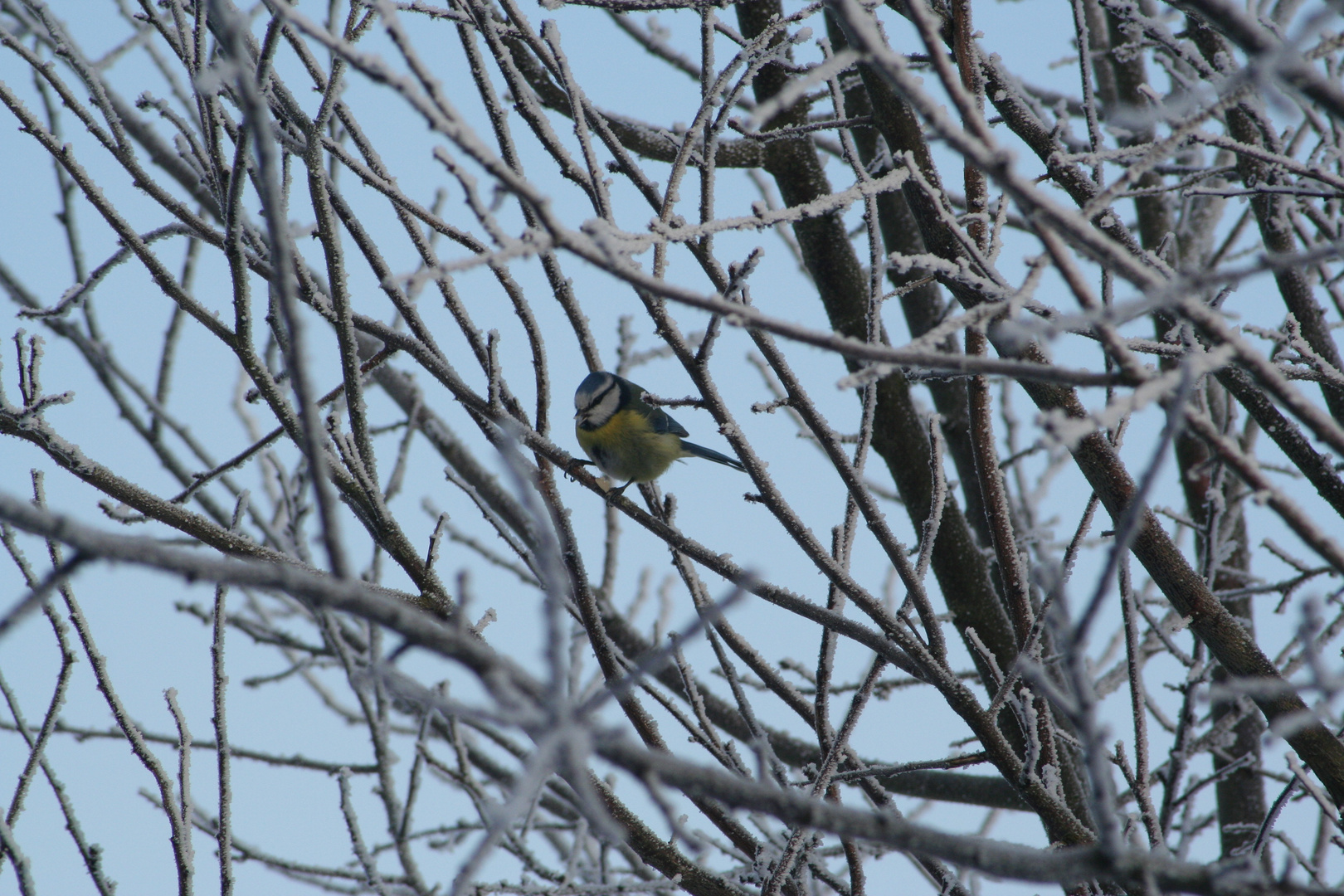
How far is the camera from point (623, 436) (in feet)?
15.2

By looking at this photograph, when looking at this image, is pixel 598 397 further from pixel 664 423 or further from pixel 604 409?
pixel 664 423

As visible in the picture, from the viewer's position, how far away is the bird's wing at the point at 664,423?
476 centimetres

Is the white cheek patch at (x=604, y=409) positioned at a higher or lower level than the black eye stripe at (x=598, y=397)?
higher

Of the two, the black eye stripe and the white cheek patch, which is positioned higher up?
the white cheek patch

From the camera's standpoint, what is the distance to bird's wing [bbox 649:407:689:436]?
15.6 ft

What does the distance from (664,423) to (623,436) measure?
0.26 m

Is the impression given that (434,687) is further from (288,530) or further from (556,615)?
(556,615)

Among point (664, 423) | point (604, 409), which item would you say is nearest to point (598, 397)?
point (604, 409)

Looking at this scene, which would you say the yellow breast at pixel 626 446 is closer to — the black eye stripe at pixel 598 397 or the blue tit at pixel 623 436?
the blue tit at pixel 623 436

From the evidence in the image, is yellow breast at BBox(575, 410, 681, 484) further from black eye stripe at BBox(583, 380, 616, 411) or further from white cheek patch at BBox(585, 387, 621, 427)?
black eye stripe at BBox(583, 380, 616, 411)

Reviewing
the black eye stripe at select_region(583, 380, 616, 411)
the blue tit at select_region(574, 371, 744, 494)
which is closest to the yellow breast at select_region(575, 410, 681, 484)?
the blue tit at select_region(574, 371, 744, 494)

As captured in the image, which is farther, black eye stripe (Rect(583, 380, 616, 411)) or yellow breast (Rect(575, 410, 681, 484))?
yellow breast (Rect(575, 410, 681, 484))

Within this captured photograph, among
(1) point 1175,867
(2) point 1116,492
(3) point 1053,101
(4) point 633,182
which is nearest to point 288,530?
Answer: (4) point 633,182

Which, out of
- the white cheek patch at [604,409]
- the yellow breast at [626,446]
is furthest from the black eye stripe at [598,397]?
the yellow breast at [626,446]
